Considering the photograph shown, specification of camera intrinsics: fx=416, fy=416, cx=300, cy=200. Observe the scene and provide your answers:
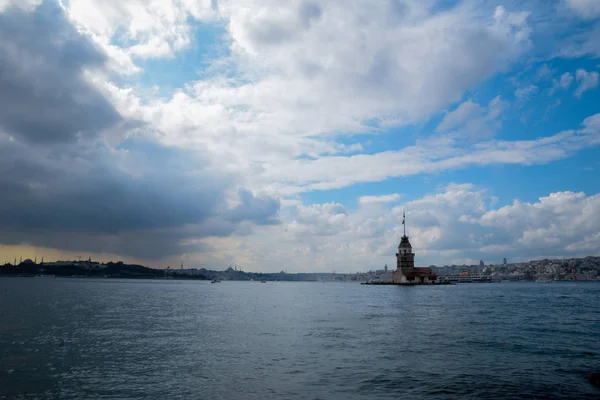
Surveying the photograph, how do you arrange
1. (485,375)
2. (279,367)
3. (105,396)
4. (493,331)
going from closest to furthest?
(105,396), (485,375), (279,367), (493,331)

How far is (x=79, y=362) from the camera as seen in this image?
2905cm

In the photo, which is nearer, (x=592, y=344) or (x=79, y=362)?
(x=79, y=362)

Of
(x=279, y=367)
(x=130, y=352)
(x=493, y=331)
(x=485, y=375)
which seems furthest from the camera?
(x=493, y=331)

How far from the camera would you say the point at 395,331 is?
1720 inches

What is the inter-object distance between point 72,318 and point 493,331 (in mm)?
52017

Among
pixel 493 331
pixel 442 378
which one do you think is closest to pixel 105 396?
pixel 442 378

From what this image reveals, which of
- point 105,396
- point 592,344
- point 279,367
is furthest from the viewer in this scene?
point 592,344

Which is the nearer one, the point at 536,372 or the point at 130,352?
the point at 536,372

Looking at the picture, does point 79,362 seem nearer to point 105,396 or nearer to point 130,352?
point 130,352

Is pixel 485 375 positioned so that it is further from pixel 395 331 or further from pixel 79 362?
pixel 79 362

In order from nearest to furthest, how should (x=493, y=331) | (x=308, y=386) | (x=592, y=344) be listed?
(x=308, y=386)
(x=592, y=344)
(x=493, y=331)

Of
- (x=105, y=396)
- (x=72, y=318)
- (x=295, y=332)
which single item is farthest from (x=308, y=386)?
(x=72, y=318)

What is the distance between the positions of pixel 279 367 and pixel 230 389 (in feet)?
18.7

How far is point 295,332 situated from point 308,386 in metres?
21.2
